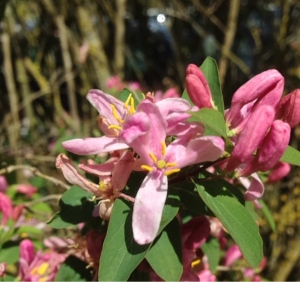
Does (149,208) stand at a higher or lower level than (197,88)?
lower

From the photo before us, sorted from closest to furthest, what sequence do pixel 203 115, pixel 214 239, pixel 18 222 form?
pixel 203 115
pixel 214 239
pixel 18 222

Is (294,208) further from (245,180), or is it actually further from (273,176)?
(245,180)

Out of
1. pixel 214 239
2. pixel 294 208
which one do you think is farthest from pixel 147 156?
pixel 294 208

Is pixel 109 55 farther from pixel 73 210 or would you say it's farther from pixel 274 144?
pixel 274 144

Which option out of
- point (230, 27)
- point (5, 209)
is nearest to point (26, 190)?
point (5, 209)

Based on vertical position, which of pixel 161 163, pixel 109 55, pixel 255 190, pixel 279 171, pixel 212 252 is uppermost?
pixel 161 163

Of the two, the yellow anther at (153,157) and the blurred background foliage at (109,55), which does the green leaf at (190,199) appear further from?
the blurred background foliage at (109,55)

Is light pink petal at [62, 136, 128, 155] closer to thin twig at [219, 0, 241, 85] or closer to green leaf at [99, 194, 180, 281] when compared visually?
green leaf at [99, 194, 180, 281]
